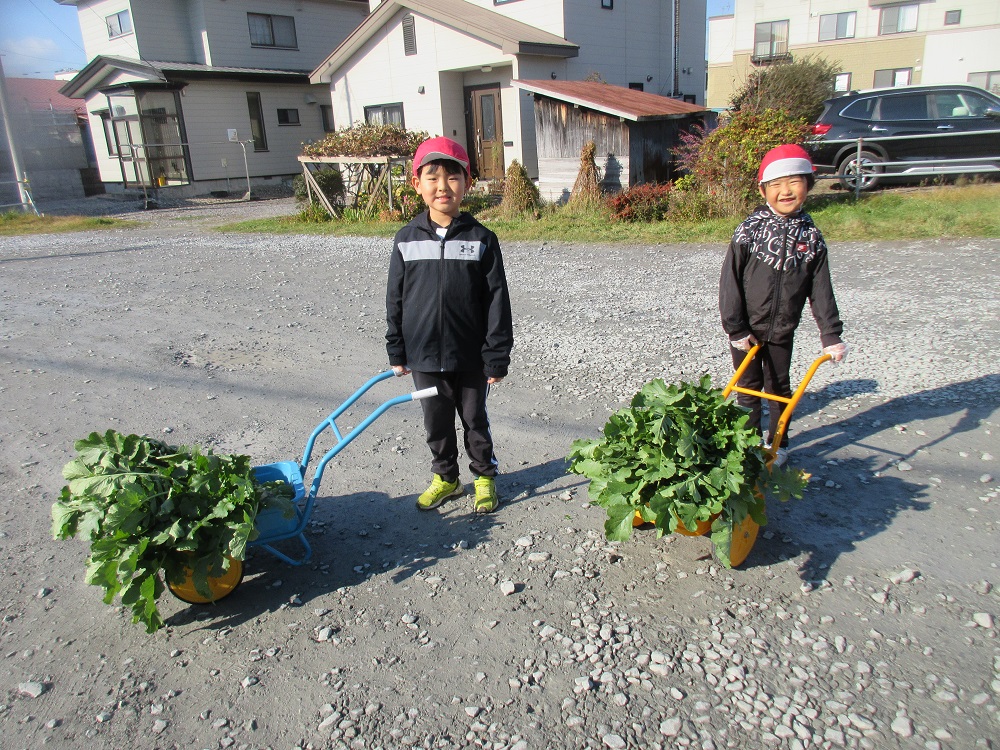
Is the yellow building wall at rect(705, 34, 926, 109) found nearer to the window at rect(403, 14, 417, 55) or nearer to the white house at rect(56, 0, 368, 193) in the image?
the window at rect(403, 14, 417, 55)

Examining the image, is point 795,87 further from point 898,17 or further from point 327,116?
point 898,17

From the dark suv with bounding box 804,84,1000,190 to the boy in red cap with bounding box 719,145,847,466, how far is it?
1104cm

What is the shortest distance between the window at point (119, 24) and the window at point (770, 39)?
1125 inches

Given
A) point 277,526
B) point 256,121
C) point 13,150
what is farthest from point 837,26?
point 277,526

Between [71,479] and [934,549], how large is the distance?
Answer: 3659 mm

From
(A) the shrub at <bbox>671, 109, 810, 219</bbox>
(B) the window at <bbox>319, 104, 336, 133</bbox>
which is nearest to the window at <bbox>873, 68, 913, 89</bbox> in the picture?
(B) the window at <bbox>319, 104, 336, 133</bbox>

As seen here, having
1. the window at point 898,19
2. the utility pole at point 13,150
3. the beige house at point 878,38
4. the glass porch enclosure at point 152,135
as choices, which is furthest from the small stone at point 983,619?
the window at point 898,19

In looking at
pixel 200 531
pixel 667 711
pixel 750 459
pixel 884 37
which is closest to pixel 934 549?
pixel 750 459

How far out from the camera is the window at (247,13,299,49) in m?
25.3

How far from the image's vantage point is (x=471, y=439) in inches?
151

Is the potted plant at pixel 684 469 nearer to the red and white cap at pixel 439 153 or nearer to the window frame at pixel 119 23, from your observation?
the red and white cap at pixel 439 153

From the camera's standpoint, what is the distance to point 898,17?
34.2m

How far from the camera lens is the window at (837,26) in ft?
116

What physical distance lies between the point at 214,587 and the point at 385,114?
20.6 m
